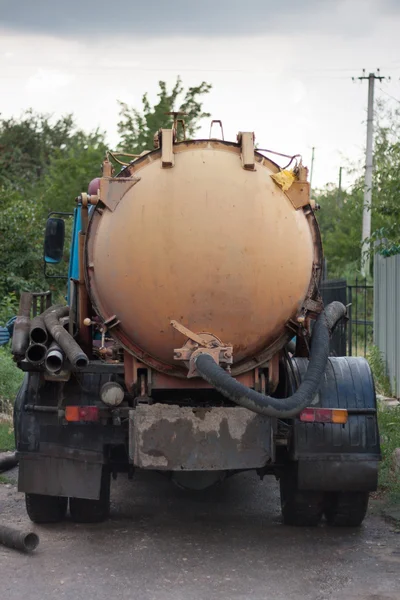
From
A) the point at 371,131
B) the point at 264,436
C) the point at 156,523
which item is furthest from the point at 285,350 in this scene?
the point at 371,131

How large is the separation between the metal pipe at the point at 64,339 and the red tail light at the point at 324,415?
5.07 ft

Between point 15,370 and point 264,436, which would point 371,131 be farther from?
point 264,436

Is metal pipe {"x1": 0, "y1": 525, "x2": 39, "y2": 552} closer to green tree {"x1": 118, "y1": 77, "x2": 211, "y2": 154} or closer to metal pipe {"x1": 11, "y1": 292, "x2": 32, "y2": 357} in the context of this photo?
metal pipe {"x1": 11, "y1": 292, "x2": 32, "y2": 357}

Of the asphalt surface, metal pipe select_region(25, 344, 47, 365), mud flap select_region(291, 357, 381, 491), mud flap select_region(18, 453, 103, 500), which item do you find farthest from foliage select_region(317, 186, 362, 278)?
metal pipe select_region(25, 344, 47, 365)

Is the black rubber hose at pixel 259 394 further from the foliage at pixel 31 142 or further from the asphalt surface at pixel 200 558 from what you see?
the foliage at pixel 31 142

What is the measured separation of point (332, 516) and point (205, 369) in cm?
194

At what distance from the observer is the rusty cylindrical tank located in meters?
6.04

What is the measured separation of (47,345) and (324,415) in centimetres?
191

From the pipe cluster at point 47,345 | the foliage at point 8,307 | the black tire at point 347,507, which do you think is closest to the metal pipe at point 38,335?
the pipe cluster at point 47,345

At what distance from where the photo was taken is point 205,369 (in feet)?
19.6

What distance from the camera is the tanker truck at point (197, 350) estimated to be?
607cm

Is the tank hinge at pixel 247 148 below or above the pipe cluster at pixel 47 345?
above

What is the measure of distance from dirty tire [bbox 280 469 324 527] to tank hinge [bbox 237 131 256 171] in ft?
7.22

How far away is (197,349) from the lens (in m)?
6.14
